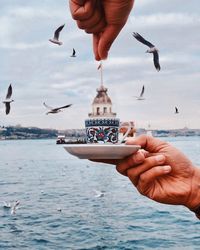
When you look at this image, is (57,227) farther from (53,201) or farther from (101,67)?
(101,67)

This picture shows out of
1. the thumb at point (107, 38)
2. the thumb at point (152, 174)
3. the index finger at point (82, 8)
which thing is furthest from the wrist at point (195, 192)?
the index finger at point (82, 8)

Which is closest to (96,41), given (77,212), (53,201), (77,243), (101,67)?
(101,67)

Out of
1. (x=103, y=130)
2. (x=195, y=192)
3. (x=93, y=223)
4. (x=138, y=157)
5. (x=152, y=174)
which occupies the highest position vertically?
(x=103, y=130)

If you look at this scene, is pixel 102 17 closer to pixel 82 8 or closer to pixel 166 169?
pixel 82 8

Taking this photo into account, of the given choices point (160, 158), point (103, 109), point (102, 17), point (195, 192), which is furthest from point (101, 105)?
point (195, 192)

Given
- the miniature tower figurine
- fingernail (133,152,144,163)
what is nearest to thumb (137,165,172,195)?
fingernail (133,152,144,163)

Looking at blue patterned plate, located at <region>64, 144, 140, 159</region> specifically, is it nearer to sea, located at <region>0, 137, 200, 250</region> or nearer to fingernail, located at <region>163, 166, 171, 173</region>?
fingernail, located at <region>163, 166, 171, 173</region>

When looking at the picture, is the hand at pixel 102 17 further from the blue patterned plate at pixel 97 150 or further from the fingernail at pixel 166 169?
the fingernail at pixel 166 169
